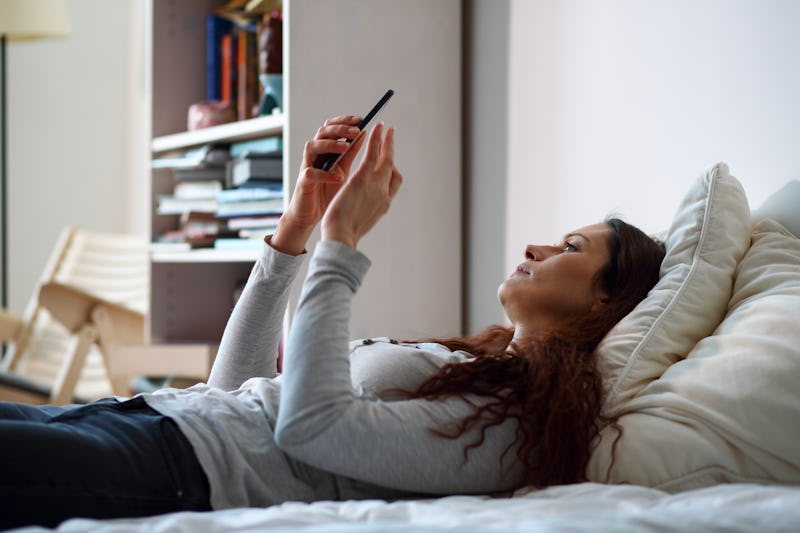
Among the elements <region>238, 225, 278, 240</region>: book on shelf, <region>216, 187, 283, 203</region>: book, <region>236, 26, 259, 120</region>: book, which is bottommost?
<region>238, 225, 278, 240</region>: book on shelf

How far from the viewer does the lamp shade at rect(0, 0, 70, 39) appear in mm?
3330

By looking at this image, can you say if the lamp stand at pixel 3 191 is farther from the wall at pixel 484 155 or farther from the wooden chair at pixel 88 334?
the wall at pixel 484 155

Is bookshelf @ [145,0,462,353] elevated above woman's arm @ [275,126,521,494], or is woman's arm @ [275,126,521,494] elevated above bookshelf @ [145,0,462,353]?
bookshelf @ [145,0,462,353]

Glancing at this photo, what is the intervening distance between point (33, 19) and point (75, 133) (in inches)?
25.6

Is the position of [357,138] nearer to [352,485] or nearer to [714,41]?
[352,485]

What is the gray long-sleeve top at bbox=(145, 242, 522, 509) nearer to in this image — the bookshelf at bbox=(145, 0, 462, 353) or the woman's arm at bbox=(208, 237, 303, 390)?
the woman's arm at bbox=(208, 237, 303, 390)

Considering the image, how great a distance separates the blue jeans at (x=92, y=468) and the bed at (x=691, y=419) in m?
0.11

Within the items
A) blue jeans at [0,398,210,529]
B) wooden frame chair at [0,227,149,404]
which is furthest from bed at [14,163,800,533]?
wooden frame chair at [0,227,149,404]

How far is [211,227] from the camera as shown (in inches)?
93.7

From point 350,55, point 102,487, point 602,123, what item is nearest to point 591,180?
point 602,123

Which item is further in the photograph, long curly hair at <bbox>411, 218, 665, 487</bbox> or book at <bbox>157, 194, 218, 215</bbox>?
book at <bbox>157, 194, 218, 215</bbox>

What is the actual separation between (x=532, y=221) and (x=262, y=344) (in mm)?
785

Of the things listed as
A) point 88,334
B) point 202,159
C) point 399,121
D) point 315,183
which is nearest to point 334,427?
point 315,183

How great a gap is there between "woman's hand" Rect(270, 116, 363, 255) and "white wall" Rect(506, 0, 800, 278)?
578mm
